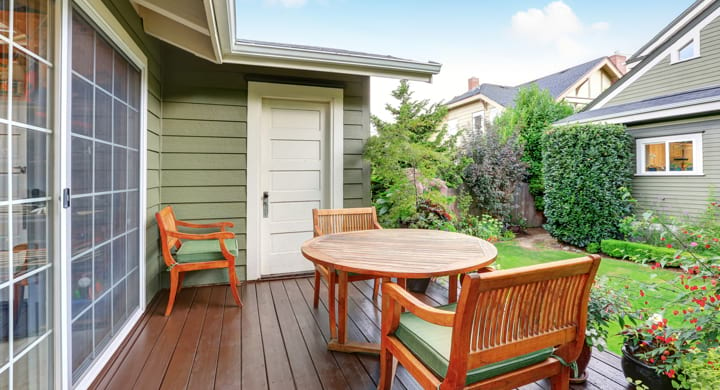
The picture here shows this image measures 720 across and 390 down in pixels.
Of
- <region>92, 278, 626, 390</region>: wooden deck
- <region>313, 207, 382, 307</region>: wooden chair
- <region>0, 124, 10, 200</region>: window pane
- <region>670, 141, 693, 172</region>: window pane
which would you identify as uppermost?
<region>670, 141, 693, 172</region>: window pane

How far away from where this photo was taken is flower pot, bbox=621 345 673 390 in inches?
59.9

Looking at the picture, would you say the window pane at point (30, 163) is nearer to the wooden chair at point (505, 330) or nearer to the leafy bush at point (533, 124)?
the wooden chair at point (505, 330)

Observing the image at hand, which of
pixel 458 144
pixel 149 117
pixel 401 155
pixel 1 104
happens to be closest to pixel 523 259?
pixel 401 155

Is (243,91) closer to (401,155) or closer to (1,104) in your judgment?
(401,155)

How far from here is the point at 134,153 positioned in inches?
101

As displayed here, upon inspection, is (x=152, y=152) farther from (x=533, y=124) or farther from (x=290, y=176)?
(x=533, y=124)

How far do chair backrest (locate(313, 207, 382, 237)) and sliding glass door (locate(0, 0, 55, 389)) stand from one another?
1.65m

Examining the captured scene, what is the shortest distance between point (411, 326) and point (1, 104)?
173cm

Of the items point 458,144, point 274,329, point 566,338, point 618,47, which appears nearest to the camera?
point 566,338

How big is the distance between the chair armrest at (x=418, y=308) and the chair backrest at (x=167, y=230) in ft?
6.59

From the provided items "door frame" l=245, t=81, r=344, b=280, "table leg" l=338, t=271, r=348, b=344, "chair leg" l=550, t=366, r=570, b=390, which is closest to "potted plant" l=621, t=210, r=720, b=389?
"chair leg" l=550, t=366, r=570, b=390

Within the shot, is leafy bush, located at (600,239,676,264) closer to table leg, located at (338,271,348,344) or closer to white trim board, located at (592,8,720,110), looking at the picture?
white trim board, located at (592,8,720,110)

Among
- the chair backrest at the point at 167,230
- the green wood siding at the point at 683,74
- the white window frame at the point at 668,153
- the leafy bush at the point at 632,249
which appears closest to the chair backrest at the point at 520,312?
the chair backrest at the point at 167,230

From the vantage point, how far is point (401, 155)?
3.66m
